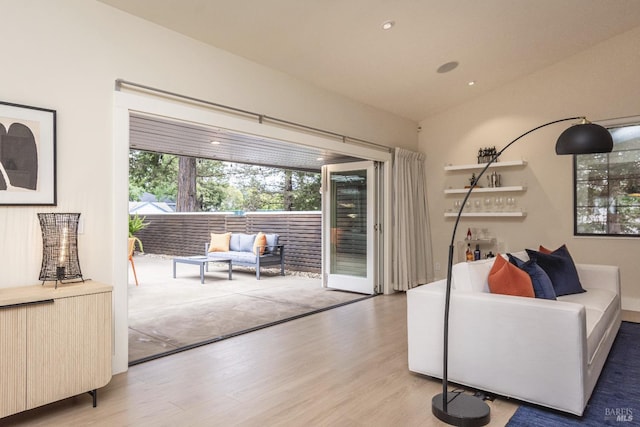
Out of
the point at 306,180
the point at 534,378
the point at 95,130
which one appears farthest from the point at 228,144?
the point at 306,180

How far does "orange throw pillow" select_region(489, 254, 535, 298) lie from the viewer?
9.11 feet

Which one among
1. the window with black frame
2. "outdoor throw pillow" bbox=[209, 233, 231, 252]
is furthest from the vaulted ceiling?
"outdoor throw pillow" bbox=[209, 233, 231, 252]

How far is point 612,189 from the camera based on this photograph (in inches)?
198

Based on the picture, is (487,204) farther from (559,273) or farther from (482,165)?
(559,273)

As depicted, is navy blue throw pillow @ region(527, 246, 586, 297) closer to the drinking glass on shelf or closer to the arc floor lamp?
the arc floor lamp

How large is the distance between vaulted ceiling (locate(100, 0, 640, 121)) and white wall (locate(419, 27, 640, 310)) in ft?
0.88

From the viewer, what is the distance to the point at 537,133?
18.2ft

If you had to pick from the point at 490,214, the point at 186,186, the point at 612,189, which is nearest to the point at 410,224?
the point at 490,214

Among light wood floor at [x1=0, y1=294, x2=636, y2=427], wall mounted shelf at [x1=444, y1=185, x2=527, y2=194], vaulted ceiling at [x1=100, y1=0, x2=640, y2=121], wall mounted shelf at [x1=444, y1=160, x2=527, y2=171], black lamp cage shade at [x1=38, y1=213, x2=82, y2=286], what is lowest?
light wood floor at [x1=0, y1=294, x2=636, y2=427]

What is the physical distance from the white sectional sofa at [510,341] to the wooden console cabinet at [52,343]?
201 centimetres

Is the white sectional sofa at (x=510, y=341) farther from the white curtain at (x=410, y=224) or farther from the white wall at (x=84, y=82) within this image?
the white curtain at (x=410, y=224)

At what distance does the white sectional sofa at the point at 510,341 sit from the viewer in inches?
91.2

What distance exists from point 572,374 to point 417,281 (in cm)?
392

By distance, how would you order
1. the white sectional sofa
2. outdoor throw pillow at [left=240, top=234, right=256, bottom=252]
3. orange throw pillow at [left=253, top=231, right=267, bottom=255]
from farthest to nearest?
outdoor throw pillow at [left=240, top=234, right=256, bottom=252], orange throw pillow at [left=253, top=231, right=267, bottom=255], the white sectional sofa
